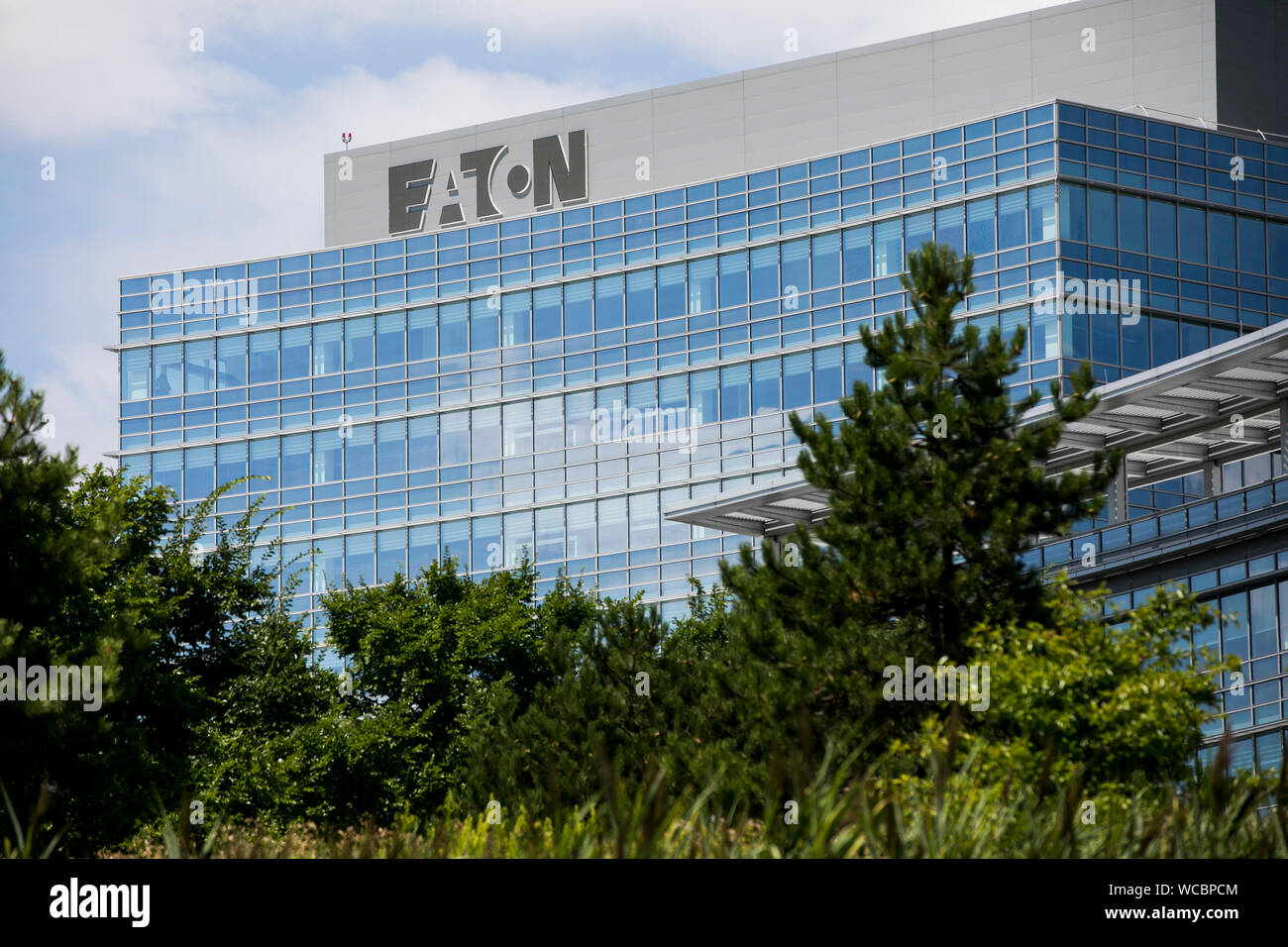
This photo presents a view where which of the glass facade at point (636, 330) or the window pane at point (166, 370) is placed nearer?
the glass facade at point (636, 330)

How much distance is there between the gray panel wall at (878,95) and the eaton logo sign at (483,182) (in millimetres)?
247

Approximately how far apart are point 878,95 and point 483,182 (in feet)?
47.2

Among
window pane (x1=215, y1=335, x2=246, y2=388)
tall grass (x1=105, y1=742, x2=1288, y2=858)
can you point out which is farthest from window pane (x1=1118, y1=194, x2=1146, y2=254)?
tall grass (x1=105, y1=742, x2=1288, y2=858)

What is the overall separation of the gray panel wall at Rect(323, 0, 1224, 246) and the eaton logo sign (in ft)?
0.81

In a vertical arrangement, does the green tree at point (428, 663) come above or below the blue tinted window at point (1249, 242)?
below

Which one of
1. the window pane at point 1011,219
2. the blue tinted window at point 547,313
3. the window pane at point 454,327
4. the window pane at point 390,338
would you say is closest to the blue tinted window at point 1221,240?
the window pane at point 1011,219

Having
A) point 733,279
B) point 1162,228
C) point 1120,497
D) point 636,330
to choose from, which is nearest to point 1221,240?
point 1162,228

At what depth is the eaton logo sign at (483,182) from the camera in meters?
69.9

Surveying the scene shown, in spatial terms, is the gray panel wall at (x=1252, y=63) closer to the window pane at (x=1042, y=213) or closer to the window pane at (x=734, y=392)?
the window pane at (x=1042, y=213)

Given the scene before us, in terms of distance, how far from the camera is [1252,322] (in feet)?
188

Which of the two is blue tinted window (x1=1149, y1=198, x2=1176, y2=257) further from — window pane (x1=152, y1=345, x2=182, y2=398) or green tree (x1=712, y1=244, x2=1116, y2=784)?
window pane (x1=152, y1=345, x2=182, y2=398)

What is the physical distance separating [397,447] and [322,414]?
10.4 ft

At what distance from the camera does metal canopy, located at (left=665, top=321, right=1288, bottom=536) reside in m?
A: 33.3
